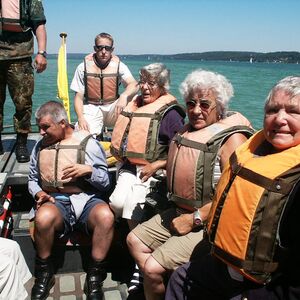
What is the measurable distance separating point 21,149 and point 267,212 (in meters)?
3.28

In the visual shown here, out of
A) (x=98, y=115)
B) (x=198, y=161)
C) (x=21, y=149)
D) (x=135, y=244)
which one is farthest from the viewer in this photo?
(x=98, y=115)

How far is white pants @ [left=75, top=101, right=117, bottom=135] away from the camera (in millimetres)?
5000

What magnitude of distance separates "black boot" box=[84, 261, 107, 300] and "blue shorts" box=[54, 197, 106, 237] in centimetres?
29

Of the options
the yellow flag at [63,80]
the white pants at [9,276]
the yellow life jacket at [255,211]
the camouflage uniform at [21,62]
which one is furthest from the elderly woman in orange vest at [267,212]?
the yellow flag at [63,80]

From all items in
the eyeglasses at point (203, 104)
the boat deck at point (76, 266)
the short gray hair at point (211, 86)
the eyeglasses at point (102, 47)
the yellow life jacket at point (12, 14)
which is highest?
the yellow life jacket at point (12, 14)

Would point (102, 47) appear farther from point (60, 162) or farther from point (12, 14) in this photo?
point (60, 162)

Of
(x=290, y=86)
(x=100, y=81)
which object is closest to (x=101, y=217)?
(x=290, y=86)

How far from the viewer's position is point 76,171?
3102mm

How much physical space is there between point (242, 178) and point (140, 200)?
133 centimetres

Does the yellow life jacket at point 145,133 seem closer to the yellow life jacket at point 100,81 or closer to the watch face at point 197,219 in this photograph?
the watch face at point 197,219

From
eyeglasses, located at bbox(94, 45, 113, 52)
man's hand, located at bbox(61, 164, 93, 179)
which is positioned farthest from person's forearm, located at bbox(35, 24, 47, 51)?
man's hand, located at bbox(61, 164, 93, 179)

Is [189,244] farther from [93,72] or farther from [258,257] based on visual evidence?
[93,72]

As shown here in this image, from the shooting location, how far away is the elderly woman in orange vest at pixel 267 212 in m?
1.80

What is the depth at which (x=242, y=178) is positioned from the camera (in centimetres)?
198
